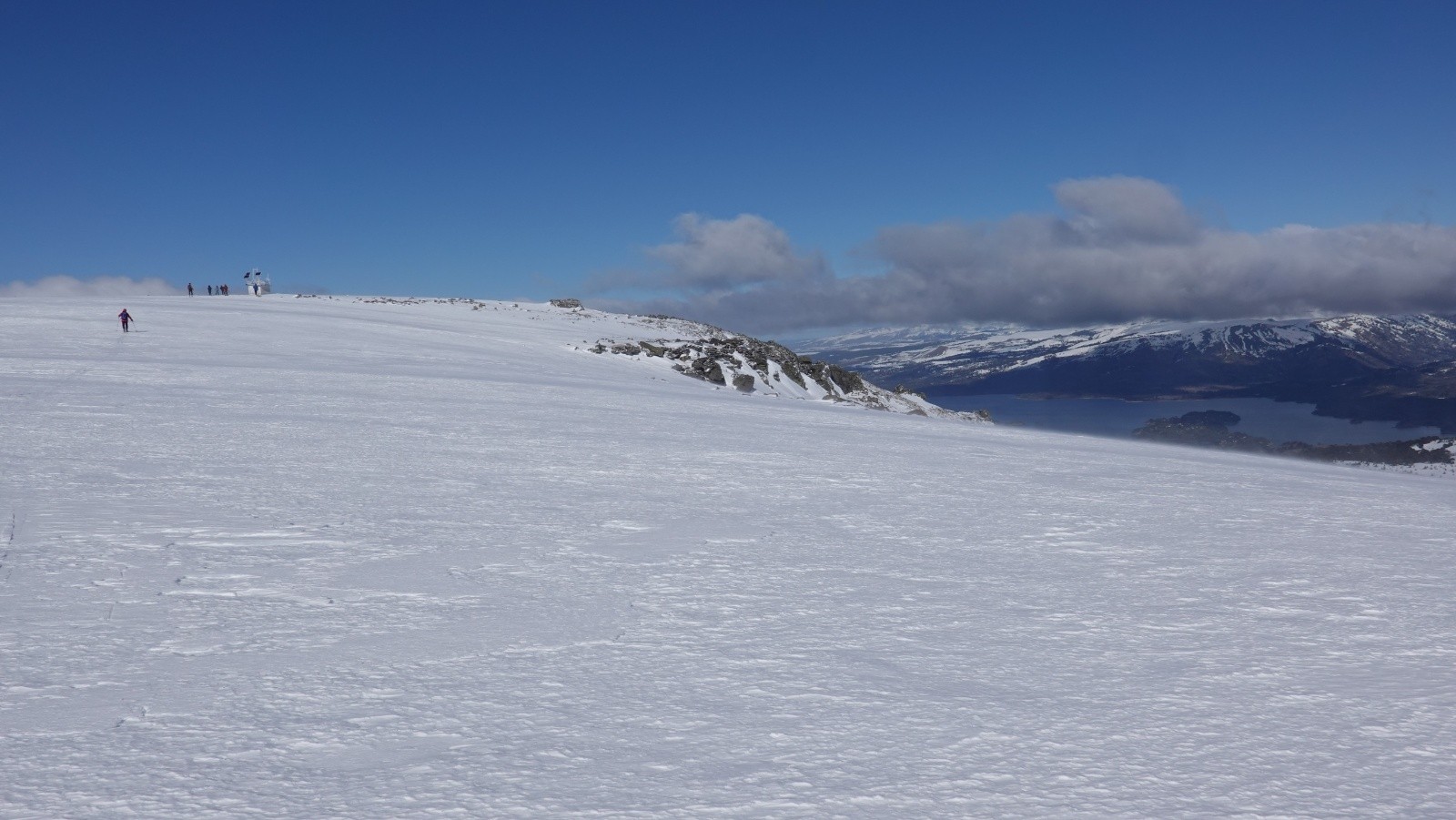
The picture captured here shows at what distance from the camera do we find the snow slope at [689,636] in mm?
3648

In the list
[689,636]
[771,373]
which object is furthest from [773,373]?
[689,636]

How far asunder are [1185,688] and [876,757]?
197 centimetres

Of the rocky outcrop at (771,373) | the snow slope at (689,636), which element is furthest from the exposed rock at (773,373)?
the snow slope at (689,636)

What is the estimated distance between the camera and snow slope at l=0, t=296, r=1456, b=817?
12.0 feet

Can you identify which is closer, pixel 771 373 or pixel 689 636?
pixel 689 636

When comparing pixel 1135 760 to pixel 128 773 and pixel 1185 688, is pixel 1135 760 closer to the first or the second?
pixel 1185 688

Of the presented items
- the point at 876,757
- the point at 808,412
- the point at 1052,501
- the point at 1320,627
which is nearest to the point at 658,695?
the point at 876,757

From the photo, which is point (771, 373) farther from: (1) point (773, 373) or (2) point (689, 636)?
(2) point (689, 636)

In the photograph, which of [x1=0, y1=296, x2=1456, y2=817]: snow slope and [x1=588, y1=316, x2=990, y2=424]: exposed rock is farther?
[x1=588, y1=316, x2=990, y2=424]: exposed rock

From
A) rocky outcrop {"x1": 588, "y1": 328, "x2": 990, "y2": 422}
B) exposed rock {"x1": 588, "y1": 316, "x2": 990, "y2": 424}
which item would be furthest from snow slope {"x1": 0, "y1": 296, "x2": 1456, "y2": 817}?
exposed rock {"x1": 588, "y1": 316, "x2": 990, "y2": 424}

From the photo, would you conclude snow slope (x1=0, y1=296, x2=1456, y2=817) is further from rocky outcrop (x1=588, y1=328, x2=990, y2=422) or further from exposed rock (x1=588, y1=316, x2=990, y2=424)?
exposed rock (x1=588, y1=316, x2=990, y2=424)

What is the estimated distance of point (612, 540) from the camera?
7.88m

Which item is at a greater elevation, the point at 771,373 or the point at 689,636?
the point at 771,373

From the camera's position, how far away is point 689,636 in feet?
17.7
